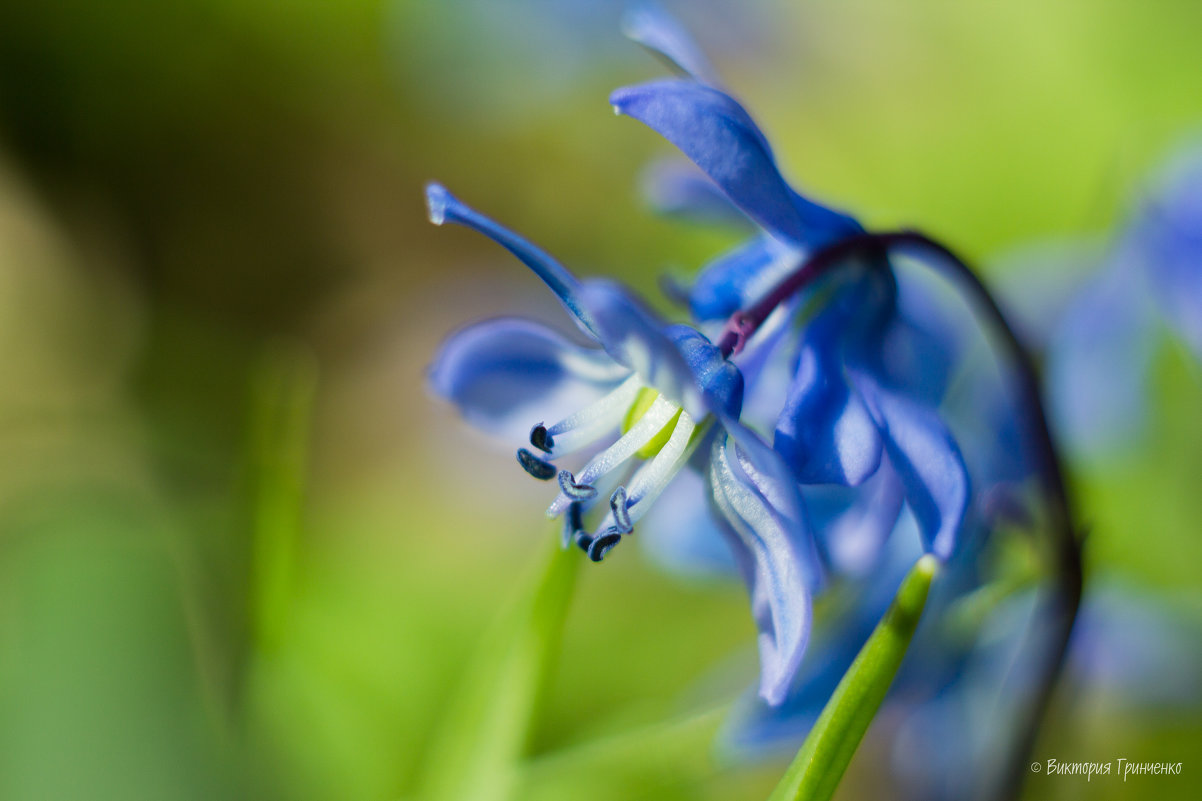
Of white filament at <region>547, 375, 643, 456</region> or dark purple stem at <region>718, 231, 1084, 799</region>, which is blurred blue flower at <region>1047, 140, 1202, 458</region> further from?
white filament at <region>547, 375, 643, 456</region>

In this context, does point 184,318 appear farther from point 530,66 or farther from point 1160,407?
point 1160,407

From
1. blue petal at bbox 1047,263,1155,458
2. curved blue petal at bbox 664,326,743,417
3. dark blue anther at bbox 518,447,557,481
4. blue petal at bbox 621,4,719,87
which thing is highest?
blue petal at bbox 621,4,719,87

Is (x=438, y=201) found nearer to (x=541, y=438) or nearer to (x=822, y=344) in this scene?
(x=541, y=438)

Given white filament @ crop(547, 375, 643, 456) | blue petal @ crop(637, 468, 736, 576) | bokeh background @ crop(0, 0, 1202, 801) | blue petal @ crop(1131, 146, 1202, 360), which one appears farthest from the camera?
bokeh background @ crop(0, 0, 1202, 801)

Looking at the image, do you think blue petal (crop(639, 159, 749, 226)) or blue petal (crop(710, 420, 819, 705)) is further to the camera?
blue petal (crop(639, 159, 749, 226))

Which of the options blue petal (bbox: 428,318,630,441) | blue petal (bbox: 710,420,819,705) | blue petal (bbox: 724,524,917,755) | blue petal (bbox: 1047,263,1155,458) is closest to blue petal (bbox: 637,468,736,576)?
blue petal (bbox: 724,524,917,755)

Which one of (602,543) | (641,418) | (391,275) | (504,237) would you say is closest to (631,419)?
(641,418)

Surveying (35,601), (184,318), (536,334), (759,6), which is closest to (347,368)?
(184,318)
